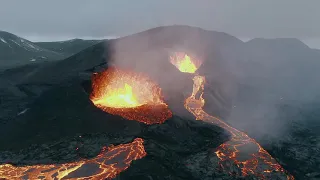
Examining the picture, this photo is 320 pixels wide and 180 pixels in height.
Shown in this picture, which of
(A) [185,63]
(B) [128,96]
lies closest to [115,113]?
(B) [128,96]

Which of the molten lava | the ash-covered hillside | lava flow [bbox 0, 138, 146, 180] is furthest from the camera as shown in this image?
the molten lava

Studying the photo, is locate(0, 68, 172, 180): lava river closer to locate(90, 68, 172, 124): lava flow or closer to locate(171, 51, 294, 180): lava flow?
locate(90, 68, 172, 124): lava flow

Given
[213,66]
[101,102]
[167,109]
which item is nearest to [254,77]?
[213,66]

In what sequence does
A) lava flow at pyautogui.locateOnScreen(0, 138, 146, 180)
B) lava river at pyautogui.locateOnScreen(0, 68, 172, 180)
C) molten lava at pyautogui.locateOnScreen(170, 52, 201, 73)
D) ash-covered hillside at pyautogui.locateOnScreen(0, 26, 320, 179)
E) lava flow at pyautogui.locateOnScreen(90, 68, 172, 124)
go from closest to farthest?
lava flow at pyautogui.locateOnScreen(0, 138, 146, 180), lava river at pyautogui.locateOnScreen(0, 68, 172, 180), ash-covered hillside at pyautogui.locateOnScreen(0, 26, 320, 179), lava flow at pyautogui.locateOnScreen(90, 68, 172, 124), molten lava at pyautogui.locateOnScreen(170, 52, 201, 73)

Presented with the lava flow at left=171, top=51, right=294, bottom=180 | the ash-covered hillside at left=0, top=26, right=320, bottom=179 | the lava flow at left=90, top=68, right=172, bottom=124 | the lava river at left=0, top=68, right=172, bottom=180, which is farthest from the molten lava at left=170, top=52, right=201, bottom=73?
the lava flow at left=171, top=51, right=294, bottom=180

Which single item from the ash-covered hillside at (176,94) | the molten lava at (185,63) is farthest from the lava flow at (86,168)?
the molten lava at (185,63)

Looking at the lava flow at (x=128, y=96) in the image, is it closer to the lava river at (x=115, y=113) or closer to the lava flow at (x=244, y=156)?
the lava river at (x=115, y=113)

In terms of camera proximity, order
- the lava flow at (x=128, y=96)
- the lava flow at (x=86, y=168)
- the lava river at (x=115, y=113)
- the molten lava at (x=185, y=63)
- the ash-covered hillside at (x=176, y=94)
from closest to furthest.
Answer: the lava flow at (x=86, y=168) → the lava river at (x=115, y=113) → the ash-covered hillside at (x=176, y=94) → the lava flow at (x=128, y=96) → the molten lava at (x=185, y=63)
